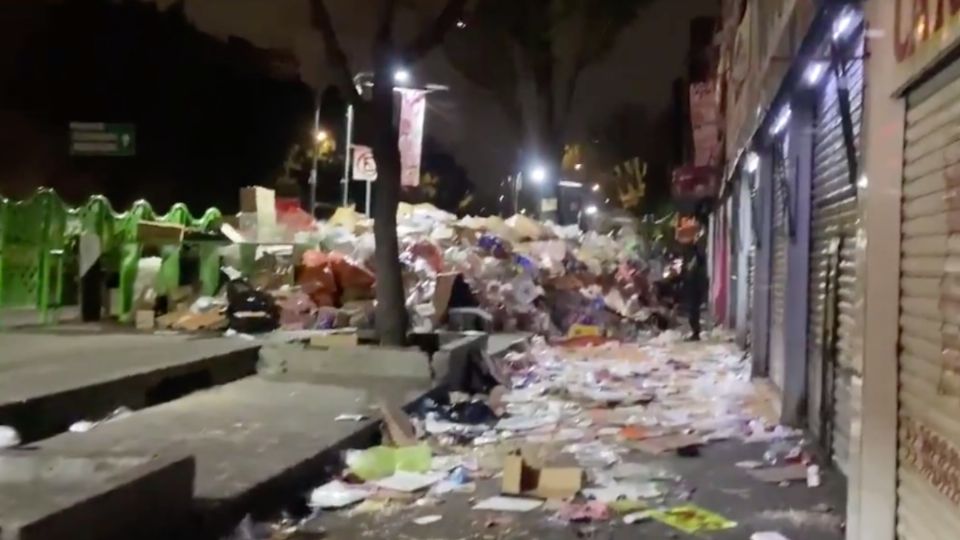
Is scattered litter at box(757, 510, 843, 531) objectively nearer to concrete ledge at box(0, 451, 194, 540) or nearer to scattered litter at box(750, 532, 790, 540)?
scattered litter at box(750, 532, 790, 540)

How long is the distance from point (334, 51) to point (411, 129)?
11.1 metres

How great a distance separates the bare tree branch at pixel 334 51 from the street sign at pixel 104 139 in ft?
24.4

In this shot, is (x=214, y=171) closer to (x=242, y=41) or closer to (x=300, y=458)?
(x=242, y=41)

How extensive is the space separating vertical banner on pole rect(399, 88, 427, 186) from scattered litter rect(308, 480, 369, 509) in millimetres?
14616

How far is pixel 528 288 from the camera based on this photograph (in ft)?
64.1

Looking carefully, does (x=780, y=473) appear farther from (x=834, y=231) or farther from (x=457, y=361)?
(x=457, y=361)

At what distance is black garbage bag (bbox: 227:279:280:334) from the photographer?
13742mm

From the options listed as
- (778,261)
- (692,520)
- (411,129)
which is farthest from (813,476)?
(411,129)

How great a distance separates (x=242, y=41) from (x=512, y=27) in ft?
51.6

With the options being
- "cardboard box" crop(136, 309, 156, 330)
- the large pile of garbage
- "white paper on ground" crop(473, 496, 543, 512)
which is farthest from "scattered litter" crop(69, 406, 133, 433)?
"cardboard box" crop(136, 309, 156, 330)

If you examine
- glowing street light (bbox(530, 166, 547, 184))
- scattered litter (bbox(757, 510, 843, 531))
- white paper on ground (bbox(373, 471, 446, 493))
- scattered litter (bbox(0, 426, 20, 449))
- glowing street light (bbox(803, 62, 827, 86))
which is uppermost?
glowing street light (bbox(530, 166, 547, 184))

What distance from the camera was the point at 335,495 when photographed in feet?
21.3

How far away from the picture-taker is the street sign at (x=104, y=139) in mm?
17703

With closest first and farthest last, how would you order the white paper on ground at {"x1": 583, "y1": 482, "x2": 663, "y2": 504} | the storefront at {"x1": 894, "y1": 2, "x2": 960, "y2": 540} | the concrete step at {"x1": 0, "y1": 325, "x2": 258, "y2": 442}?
the storefront at {"x1": 894, "y1": 2, "x2": 960, "y2": 540} < the white paper on ground at {"x1": 583, "y1": 482, "x2": 663, "y2": 504} < the concrete step at {"x1": 0, "y1": 325, "x2": 258, "y2": 442}
